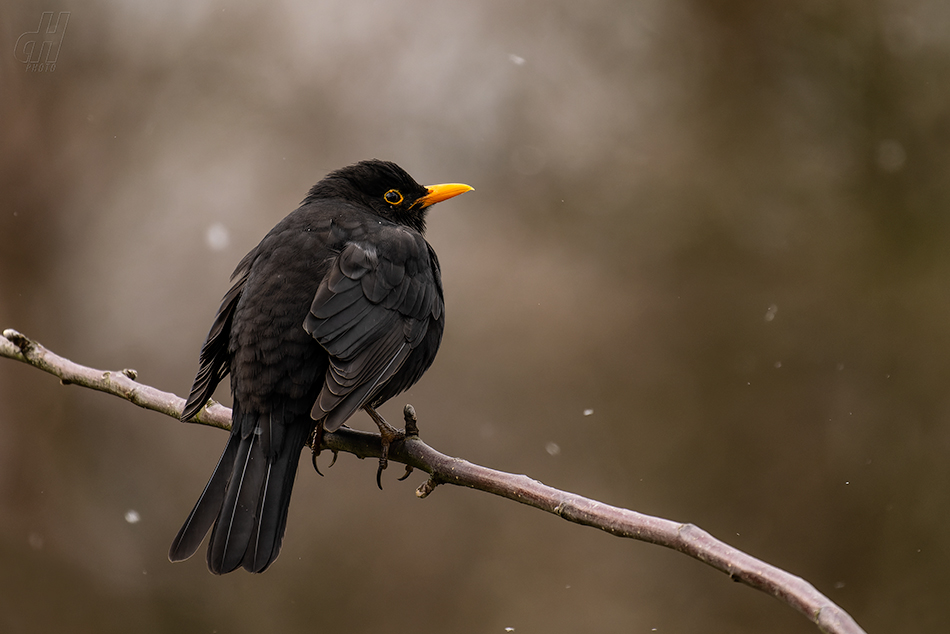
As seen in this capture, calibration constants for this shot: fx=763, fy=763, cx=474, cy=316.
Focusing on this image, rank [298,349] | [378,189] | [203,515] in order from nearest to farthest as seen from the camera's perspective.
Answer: [203,515] < [298,349] < [378,189]

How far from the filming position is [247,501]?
246 cm

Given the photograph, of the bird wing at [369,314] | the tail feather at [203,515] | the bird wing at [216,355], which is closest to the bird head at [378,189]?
the bird wing at [369,314]

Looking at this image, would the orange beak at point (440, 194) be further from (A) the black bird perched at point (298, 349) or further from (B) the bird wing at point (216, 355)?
(B) the bird wing at point (216, 355)

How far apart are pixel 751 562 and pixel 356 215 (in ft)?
7.44

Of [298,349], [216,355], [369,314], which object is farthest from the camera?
[216,355]

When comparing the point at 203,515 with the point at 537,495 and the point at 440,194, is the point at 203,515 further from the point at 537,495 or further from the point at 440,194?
the point at 440,194

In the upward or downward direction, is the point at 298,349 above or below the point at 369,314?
below

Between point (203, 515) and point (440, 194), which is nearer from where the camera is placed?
point (203, 515)

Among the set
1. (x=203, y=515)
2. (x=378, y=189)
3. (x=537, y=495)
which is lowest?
(x=203, y=515)

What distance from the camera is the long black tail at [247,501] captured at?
7.73 feet

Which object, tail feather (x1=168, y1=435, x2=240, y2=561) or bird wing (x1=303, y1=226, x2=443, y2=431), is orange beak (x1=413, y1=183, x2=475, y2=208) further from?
tail feather (x1=168, y1=435, x2=240, y2=561)

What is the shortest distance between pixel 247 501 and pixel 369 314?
0.82m

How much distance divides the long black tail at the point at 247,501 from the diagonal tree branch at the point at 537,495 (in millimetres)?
296

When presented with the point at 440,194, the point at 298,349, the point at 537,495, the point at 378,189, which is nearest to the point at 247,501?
the point at 298,349
